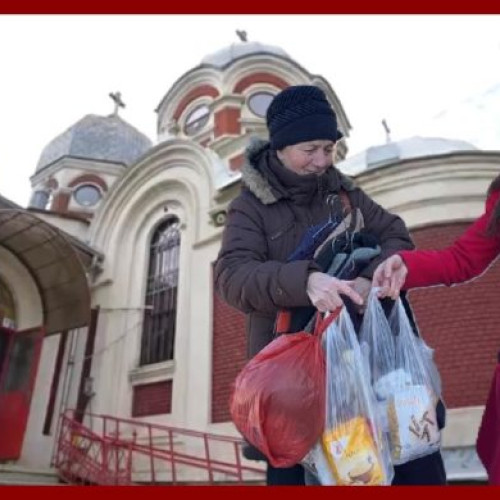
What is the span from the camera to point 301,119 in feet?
6.38

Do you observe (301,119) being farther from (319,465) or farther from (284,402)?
(319,465)

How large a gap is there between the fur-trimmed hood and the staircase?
5997mm

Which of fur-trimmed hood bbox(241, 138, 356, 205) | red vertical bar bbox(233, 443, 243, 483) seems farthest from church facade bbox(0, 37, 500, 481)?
fur-trimmed hood bbox(241, 138, 356, 205)

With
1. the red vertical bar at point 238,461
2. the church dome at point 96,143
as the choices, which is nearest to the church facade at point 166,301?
the red vertical bar at point 238,461

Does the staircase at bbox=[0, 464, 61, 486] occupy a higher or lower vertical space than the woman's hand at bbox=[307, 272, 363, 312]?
lower

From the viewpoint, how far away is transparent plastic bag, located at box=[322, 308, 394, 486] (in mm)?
1386

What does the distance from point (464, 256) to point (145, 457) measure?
23.7ft

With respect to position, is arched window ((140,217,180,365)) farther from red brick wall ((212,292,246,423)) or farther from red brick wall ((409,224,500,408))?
red brick wall ((409,224,500,408))

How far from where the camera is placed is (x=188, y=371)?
323 inches

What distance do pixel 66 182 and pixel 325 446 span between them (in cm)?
1808

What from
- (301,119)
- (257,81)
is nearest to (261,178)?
(301,119)

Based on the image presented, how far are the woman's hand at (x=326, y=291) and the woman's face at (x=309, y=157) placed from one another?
0.51 metres

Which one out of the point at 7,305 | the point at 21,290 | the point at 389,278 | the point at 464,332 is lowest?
the point at 389,278

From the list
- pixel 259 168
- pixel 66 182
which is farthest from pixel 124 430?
pixel 66 182
